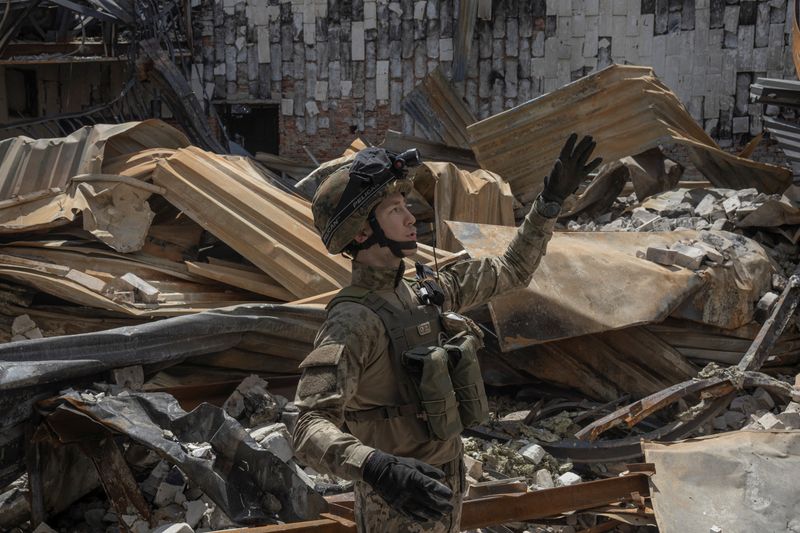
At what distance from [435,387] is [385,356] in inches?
8.7

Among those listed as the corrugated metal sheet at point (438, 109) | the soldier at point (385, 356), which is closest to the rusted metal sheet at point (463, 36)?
the corrugated metal sheet at point (438, 109)

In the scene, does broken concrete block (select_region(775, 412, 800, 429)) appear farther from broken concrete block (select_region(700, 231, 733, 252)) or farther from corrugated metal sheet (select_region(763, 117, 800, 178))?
corrugated metal sheet (select_region(763, 117, 800, 178))

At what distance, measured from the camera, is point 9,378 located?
3.90 metres

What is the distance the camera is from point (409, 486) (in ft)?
8.29

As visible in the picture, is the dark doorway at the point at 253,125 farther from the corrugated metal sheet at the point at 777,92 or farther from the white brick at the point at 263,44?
the corrugated metal sheet at the point at 777,92

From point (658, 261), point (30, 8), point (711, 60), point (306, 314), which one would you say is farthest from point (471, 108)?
point (306, 314)

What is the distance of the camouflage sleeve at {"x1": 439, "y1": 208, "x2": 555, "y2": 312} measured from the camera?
11.5 ft

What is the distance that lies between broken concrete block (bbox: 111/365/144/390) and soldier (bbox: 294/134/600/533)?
1.71 meters

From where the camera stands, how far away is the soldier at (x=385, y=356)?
2.89 m

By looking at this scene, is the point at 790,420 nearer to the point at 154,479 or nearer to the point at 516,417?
the point at 516,417

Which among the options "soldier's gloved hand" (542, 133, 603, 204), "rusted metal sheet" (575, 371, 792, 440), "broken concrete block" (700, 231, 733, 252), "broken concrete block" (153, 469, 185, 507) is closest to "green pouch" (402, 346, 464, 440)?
"soldier's gloved hand" (542, 133, 603, 204)

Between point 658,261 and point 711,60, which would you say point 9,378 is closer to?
point 658,261

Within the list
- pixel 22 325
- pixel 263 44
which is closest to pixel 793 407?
pixel 22 325

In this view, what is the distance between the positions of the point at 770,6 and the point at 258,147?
7.05 m
